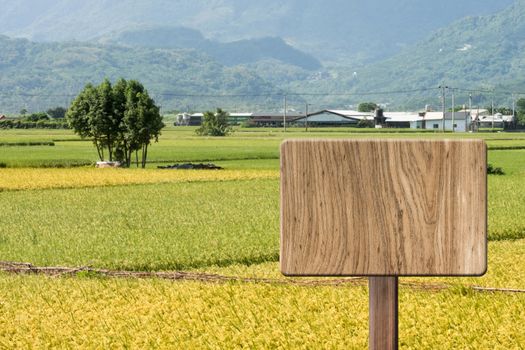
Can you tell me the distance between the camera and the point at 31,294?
10.9 m

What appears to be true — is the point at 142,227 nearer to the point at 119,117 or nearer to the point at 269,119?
the point at 119,117

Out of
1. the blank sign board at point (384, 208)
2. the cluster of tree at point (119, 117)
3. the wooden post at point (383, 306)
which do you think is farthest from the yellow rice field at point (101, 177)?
the blank sign board at point (384, 208)

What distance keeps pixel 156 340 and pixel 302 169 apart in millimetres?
3931

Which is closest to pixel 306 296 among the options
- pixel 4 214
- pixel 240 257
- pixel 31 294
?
pixel 31 294

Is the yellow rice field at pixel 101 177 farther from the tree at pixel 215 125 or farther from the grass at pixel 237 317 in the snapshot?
the tree at pixel 215 125

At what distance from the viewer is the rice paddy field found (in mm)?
8266

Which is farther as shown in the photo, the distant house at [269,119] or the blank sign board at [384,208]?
the distant house at [269,119]

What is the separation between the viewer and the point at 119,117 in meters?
54.6

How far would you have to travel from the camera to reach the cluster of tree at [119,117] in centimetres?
5297

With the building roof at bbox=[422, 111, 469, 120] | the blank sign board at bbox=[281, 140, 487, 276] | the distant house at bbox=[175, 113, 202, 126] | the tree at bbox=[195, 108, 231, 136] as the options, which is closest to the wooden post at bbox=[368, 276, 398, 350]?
the blank sign board at bbox=[281, 140, 487, 276]

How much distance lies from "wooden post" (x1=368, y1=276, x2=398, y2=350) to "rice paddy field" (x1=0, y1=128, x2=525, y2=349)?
272 centimetres

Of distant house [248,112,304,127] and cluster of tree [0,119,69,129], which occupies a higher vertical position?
cluster of tree [0,119,69,129]

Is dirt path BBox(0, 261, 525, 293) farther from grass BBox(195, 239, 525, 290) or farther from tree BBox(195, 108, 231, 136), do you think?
tree BBox(195, 108, 231, 136)

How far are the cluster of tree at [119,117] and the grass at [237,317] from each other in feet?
137
